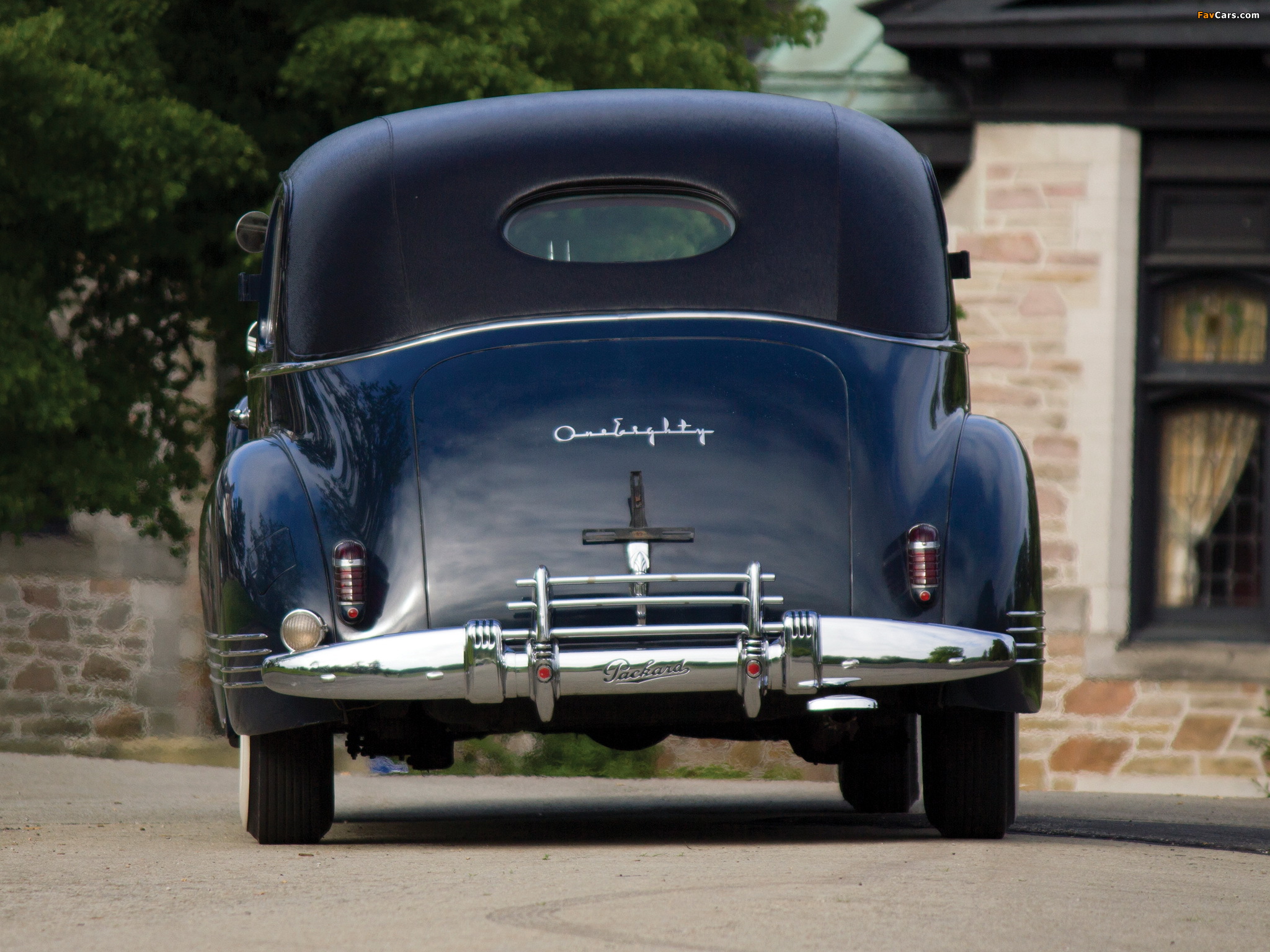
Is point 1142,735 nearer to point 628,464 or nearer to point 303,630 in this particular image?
point 628,464

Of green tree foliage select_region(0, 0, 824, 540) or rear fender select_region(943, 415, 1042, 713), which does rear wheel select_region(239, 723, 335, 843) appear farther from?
green tree foliage select_region(0, 0, 824, 540)

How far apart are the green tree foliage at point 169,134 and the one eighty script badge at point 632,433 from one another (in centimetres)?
486

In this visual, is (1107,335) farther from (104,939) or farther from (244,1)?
(104,939)

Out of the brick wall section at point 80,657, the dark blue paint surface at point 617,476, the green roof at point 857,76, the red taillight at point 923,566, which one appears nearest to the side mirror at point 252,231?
the dark blue paint surface at point 617,476

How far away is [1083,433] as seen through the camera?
44.2 feet

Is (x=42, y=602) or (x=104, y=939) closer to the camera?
(x=104, y=939)

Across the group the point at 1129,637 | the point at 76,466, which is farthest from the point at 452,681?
the point at 1129,637

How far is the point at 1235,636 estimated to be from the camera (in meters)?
13.6

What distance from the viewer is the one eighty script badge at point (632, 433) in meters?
5.56

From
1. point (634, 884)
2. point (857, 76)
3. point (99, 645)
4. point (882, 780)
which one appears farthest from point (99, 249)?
point (634, 884)

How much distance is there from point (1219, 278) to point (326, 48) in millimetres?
6654

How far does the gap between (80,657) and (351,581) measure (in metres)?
9.99

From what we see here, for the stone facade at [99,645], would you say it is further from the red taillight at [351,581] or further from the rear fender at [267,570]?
the red taillight at [351,581]

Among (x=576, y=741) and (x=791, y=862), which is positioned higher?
(x=791, y=862)
